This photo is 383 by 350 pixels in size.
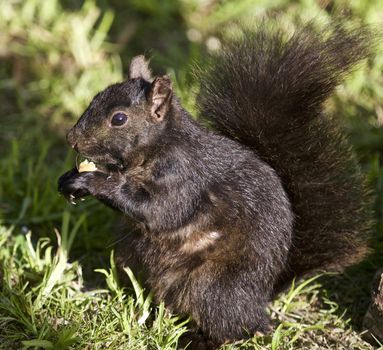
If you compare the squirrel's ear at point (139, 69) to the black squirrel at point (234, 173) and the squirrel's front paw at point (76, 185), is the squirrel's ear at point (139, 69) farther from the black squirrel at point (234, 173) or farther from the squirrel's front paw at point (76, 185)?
the squirrel's front paw at point (76, 185)

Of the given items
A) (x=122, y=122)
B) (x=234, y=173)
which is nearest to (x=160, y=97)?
(x=122, y=122)

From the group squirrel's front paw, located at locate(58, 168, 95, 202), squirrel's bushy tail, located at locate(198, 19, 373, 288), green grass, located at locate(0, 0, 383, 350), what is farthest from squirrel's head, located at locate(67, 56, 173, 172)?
green grass, located at locate(0, 0, 383, 350)

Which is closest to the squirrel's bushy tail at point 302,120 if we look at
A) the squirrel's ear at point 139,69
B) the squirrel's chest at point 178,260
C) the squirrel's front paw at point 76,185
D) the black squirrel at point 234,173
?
the black squirrel at point 234,173

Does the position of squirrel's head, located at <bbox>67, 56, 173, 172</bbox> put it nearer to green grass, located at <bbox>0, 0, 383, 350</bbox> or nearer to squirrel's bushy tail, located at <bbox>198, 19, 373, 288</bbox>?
squirrel's bushy tail, located at <bbox>198, 19, 373, 288</bbox>

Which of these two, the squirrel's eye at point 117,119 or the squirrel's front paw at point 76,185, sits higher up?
the squirrel's eye at point 117,119

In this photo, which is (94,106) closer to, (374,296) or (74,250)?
(74,250)

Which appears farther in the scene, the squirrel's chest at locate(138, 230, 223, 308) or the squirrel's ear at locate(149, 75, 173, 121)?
the squirrel's chest at locate(138, 230, 223, 308)

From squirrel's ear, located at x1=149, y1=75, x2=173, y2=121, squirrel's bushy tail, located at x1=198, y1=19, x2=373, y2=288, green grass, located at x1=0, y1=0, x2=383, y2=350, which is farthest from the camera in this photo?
green grass, located at x1=0, y1=0, x2=383, y2=350
